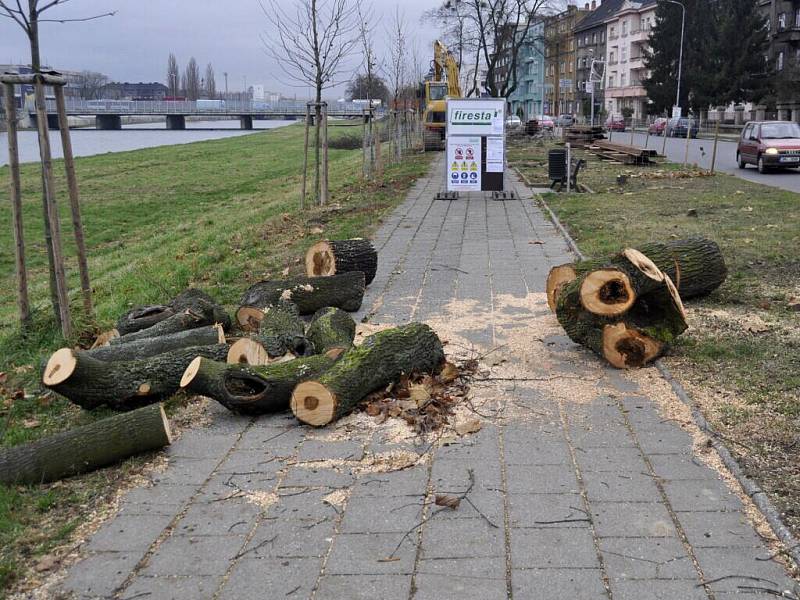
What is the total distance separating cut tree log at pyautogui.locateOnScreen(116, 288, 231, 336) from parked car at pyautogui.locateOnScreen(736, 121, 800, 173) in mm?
21162

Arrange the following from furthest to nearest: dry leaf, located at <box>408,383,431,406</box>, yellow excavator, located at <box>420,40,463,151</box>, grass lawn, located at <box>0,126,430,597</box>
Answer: yellow excavator, located at <box>420,40,463,151</box>
dry leaf, located at <box>408,383,431,406</box>
grass lawn, located at <box>0,126,430,597</box>

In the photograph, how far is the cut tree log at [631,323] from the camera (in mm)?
6172

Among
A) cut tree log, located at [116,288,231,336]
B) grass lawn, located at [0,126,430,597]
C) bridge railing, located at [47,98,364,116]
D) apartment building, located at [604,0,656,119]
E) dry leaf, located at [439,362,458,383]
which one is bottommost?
grass lawn, located at [0,126,430,597]

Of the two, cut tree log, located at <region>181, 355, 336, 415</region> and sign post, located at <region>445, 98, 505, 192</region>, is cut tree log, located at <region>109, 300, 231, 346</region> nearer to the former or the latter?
cut tree log, located at <region>181, 355, 336, 415</region>

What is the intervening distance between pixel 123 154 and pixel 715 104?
43485 mm

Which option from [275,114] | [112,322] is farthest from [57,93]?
[275,114]

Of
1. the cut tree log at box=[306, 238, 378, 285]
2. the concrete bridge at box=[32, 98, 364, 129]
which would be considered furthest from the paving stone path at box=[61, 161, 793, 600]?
the concrete bridge at box=[32, 98, 364, 129]

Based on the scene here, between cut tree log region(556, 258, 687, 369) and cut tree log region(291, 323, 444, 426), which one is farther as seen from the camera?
cut tree log region(556, 258, 687, 369)

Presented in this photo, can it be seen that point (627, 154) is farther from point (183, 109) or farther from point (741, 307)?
point (183, 109)

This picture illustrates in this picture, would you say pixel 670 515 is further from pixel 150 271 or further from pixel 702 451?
pixel 150 271

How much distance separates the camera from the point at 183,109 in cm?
7725

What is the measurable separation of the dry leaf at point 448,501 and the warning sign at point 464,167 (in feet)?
44.9

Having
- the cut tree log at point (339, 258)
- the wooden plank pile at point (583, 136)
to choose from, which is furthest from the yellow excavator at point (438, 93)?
the cut tree log at point (339, 258)

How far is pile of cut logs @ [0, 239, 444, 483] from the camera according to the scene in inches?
180
